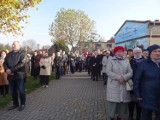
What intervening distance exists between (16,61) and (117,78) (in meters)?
3.32

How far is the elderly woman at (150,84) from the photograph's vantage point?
17.2ft

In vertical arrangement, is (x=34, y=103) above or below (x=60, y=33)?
below

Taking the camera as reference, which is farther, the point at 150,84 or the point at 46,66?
the point at 46,66

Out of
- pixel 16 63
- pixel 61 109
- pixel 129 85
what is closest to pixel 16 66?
pixel 16 63

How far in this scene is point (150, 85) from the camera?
5273mm

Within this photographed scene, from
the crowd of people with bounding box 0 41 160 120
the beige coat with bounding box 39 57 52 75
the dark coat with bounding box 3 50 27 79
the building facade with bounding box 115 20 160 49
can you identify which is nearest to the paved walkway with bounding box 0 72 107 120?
the crowd of people with bounding box 0 41 160 120

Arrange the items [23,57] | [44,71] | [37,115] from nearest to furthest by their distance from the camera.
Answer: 1. [37,115]
2. [23,57]
3. [44,71]

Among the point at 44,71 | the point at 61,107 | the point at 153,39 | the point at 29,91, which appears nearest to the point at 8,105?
the point at 61,107

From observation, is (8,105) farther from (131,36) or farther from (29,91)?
(131,36)

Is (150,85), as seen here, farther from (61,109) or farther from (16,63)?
(16,63)

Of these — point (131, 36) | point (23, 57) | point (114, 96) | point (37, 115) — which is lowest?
point (37, 115)

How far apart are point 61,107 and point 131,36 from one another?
110 ft

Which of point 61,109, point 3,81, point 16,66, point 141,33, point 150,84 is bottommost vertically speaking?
point 61,109

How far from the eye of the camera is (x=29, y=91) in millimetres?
12039
